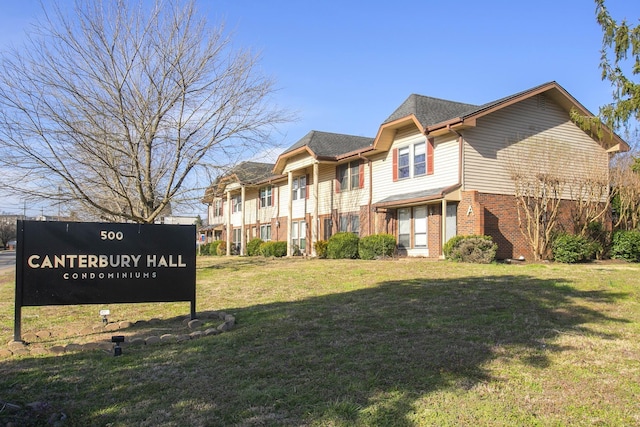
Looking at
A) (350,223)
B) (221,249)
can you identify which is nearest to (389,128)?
(350,223)

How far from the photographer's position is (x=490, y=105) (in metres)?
19.0

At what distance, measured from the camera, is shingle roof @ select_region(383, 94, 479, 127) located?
68.2 ft

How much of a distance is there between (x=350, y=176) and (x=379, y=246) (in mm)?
5619

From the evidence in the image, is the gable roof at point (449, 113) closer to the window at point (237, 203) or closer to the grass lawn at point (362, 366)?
the grass lawn at point (362, 366)

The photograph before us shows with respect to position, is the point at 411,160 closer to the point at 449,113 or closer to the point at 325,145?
the point at 449,113

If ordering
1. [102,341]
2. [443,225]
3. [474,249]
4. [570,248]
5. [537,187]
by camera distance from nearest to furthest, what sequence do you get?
[102,341], [474,249], [570,248], [537,187], [443,225]

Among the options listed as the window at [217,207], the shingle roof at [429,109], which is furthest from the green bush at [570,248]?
the window at [217,207]

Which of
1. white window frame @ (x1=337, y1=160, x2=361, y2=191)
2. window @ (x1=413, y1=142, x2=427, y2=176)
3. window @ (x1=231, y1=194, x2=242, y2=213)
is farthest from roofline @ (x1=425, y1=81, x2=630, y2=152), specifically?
window @ (x1=231, y1=194, x2=242, y2=213)

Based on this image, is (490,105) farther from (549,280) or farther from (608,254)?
(549,280)

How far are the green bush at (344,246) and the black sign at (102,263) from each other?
49.4ft

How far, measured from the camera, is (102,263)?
781cm

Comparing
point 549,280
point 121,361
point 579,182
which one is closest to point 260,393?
point 121,361

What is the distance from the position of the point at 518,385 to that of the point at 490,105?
51.7 feet

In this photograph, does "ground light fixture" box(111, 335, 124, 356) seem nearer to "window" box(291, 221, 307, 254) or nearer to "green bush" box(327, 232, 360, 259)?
"green bush" box(327, 232, 360, 259)
